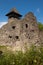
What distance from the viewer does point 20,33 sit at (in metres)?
48.8

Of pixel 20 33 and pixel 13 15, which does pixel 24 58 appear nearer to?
pixel 20 33

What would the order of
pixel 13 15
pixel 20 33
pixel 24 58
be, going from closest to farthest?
pixel 24 58, pixel 20 33, pixel 13 15

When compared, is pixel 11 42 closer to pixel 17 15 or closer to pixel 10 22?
pixel 10 22

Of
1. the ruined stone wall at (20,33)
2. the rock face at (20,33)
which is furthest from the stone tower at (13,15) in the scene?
the ruined stone wall at (20,33)

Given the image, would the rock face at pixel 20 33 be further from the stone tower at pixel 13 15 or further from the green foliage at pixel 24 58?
the green foliage at pixel 24 58

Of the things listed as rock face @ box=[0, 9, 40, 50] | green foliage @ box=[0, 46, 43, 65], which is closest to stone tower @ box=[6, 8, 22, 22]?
rock face @ box=[0, 9, 40, 50]

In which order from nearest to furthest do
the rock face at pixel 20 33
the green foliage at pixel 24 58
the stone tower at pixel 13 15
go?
the green foliage at pixel 24 58
the rock face at pixel 20 33
the stone tower at pixel 13 15

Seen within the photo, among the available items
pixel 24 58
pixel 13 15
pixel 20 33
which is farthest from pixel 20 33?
pixel 24 58

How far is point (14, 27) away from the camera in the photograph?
49.9 metres

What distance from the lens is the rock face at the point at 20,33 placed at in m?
47.8

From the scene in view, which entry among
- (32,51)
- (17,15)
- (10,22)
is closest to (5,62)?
(32,51)

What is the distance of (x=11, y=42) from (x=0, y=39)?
2638mm

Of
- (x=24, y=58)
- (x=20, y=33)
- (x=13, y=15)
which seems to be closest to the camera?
(x=24, y=58)

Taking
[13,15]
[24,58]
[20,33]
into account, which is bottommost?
[24,58]
